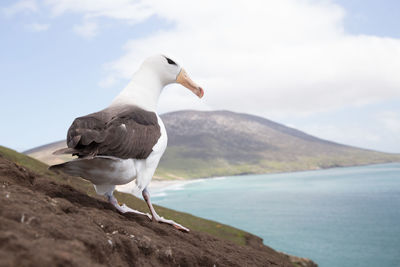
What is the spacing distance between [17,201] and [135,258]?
2.09 meters

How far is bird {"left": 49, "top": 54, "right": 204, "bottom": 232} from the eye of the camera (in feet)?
21.0

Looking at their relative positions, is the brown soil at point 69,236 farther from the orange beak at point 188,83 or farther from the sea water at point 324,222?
the sea water at point 324,222

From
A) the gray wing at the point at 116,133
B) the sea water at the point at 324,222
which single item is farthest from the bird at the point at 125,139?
the sea water at the point at 324,222

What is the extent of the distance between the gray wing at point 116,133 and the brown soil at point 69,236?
1169 millimetres

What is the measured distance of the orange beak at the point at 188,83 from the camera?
10156mm

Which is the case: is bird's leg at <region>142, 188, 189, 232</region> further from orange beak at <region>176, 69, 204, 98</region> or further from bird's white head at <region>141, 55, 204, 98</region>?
orange beak at <region>176, 69, 204, 98</region>

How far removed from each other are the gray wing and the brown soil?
117 cm

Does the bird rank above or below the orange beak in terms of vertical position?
below

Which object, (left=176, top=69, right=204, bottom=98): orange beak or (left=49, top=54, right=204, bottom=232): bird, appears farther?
(left=176, top=69, right=204, bottom=98): orange beak

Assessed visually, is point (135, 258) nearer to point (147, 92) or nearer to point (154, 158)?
point (154, 158)

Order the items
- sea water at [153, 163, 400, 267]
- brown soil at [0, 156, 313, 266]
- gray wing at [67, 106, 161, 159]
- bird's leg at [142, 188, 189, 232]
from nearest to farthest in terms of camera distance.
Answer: brown soil at [0, 156, 313, 266], gray wing at [67, 106, 161, 159], bird's leg at [142, 188, 189, 232], sea water at [153, 163, 400, 267]

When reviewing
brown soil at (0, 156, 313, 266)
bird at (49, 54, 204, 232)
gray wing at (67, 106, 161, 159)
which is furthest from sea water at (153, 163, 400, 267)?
gray wing at (67, 106, 161, 159)

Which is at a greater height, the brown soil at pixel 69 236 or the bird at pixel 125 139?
the bird at pixel 125 139

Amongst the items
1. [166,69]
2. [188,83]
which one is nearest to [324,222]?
[188,83]
